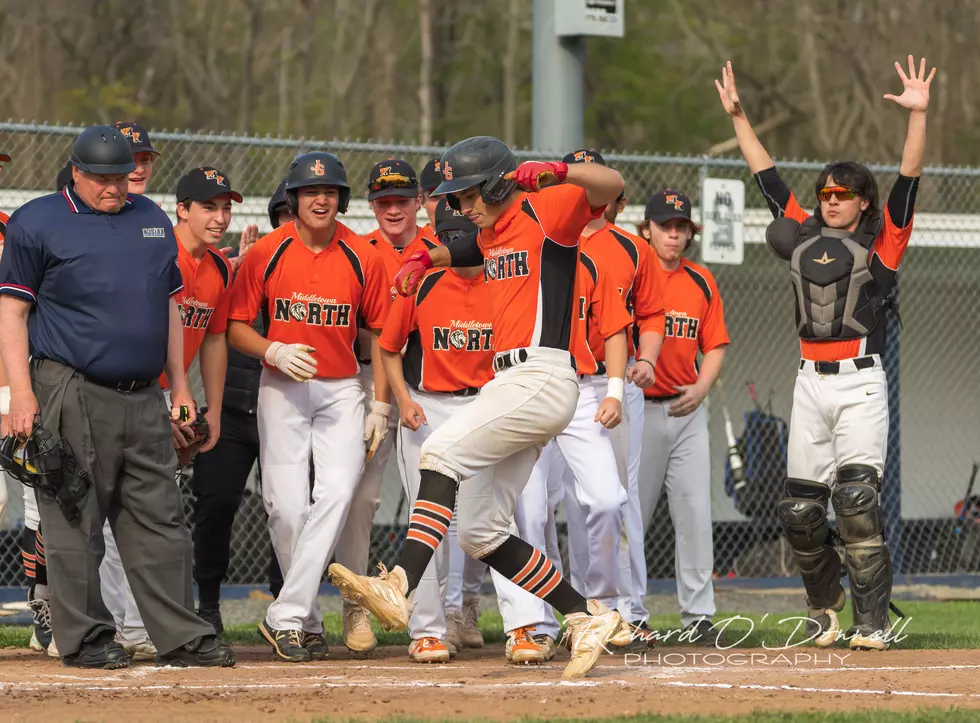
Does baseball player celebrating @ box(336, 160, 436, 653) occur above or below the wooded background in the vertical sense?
below

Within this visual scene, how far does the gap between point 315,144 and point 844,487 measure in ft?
12.5

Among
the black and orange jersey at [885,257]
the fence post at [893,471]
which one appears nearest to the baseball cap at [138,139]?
the black and orange jersey at [885,257]

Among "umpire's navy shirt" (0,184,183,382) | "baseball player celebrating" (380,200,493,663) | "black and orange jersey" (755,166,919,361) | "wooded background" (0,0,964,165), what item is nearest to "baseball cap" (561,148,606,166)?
"baseball player celebrating" (380,200,493,663)

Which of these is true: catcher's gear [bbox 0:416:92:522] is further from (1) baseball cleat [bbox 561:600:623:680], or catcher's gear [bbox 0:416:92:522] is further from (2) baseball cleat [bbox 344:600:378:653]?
(1) baseball cleat [bbox 561:600:623:680]

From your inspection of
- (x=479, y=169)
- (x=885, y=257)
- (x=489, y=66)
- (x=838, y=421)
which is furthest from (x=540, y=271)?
(x=489, y=66)

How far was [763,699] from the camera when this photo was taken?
539cm

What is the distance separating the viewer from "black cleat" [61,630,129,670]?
20.5ft

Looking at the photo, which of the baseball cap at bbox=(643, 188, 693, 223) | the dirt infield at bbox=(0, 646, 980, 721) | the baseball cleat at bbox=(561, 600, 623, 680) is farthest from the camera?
the baseball cap at bbox=(643, 188, 693, 223)

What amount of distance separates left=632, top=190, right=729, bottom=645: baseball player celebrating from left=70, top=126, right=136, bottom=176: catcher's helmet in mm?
3129

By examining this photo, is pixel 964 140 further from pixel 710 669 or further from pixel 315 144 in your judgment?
pixel 710 669

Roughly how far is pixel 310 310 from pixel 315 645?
1.52 m

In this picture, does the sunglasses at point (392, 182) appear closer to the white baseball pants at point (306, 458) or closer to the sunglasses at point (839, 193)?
the white baseball pants at point (306, 458)

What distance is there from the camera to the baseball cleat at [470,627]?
300 inches

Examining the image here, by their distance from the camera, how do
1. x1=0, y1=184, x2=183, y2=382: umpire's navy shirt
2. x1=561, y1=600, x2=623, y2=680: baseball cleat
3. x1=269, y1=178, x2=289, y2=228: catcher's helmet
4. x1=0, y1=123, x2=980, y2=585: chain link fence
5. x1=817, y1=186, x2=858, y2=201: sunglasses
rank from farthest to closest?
x1=0, y1=123, x2=980, y2=585: chain link fence < x1=269, y1=178, x2=289, y2=228: catcher's helmet < x1=817, y1=186, x2=858, y2=201: sunglasses < x1=0, y1=184, x2=183, y2=382: umpire's navy shirt < x1=561, y1=600, x2=623, y2=680: baseball cleat
